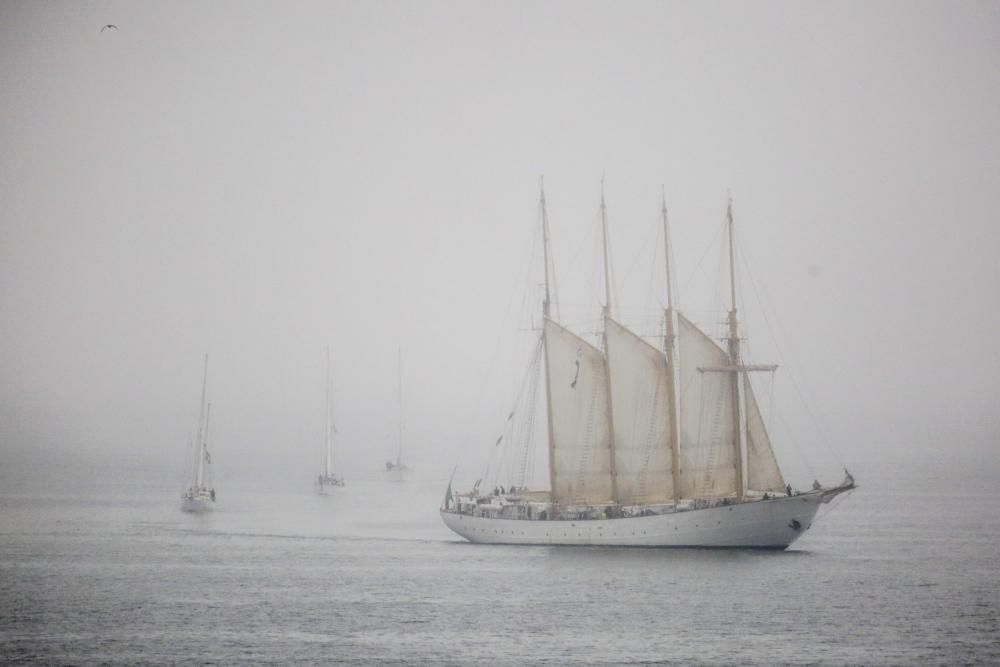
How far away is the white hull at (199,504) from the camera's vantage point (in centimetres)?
13438

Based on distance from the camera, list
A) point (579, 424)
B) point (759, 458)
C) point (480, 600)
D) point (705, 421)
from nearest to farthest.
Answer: point (480, 600) < point (759, 458) < point (705, 421) < point (579, 424)

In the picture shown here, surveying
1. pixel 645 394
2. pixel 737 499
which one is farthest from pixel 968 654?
pixel 645 394

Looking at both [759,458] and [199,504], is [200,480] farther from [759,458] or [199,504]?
[759,458]

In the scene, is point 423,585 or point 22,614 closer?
point 22,614

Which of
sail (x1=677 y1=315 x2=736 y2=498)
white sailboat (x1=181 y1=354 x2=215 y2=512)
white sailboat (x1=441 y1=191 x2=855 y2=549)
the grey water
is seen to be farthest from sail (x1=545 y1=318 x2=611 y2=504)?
white sailboat (x1=181 y1=354 x2=215 y2=512)

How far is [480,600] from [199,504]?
71.7 metres

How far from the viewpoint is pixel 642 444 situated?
95125 mm

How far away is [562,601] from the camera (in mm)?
71375

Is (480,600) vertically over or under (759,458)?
under

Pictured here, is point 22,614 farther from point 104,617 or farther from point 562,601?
point 562,601

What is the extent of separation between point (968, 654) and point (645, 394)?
40.9m

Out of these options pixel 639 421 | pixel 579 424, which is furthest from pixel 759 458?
pixel 579 424

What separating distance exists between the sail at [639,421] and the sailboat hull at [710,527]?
389cm

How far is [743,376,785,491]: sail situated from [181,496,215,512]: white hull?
70.9 m
